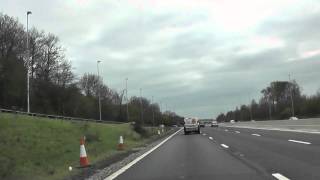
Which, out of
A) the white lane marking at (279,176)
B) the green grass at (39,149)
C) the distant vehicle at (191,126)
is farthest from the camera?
the distant vehicle at (191,126)

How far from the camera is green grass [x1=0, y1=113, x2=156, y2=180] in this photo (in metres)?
19.7

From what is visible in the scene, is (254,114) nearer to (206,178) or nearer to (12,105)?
(12,105)

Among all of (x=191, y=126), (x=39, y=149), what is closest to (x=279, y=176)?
(x=39, y=149)

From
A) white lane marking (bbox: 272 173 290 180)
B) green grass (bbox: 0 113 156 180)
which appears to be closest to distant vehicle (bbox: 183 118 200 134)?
green grass (bbox: 0 113 156 180)

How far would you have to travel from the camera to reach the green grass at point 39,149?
19719 millimetres

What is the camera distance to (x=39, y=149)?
108ft

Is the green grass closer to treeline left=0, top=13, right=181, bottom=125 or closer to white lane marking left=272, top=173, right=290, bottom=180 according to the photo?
white lane marking left=272, top=173, right=290, bottom=180

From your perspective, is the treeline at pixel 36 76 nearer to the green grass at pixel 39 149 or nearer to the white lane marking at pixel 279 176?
the green grass at pixel 39 149

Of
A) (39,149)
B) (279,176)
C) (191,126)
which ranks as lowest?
(279,176)

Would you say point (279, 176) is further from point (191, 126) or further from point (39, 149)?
point (191, 126)

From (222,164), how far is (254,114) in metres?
169

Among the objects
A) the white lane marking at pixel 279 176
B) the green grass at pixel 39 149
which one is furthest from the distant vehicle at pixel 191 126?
the white lane marking at pixel 279 176

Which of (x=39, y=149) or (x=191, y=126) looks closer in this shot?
(x=39, y=149)

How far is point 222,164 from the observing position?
57.3ft
